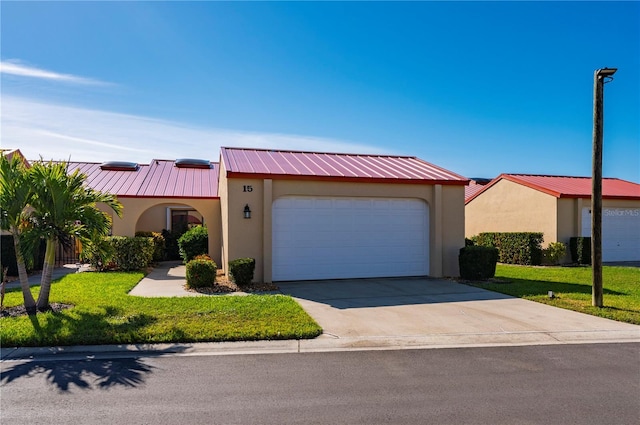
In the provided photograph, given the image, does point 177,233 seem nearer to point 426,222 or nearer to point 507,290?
point 426,222

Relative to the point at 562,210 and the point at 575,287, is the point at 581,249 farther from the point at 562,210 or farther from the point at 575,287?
the point at 575,287

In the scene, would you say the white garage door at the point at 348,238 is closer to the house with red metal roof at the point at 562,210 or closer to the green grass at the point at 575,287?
the green grass at the point at 575,287

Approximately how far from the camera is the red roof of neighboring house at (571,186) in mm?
18547

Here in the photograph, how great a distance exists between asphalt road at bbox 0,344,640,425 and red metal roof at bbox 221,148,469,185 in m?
7.01

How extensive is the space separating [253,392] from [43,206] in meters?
5.89

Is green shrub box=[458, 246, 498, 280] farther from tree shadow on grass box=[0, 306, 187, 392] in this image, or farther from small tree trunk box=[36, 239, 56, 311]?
small tree trunk box=[36, 239, 56, 311]

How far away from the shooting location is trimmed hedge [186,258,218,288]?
10789mm

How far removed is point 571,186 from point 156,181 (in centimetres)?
1942

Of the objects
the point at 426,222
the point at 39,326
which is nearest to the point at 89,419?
the point at 39,326

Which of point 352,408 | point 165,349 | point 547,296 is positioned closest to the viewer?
point 352,408

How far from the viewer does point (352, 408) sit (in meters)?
4.22

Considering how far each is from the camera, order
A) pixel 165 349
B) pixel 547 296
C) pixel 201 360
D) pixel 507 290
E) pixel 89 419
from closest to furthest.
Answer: pixel 89 419, pixel 201 360, pixel 165 349, pixel 547 296, pixel 507 290

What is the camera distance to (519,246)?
60.1 ft

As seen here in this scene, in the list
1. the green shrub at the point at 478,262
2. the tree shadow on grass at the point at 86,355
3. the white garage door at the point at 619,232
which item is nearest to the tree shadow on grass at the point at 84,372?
the tree shadow on grass at the point at 86,355
